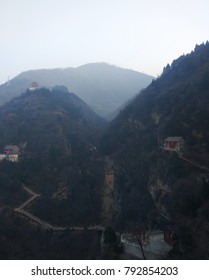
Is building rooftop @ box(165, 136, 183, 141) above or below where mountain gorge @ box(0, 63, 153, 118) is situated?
below

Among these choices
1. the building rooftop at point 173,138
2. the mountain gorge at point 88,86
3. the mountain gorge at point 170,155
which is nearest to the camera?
the mountain gorge at point 170,155

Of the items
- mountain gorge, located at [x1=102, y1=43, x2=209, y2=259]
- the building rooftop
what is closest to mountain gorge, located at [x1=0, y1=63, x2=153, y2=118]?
mountain gorge, located at [x1=102, y1=43, x2=209, y2=259]

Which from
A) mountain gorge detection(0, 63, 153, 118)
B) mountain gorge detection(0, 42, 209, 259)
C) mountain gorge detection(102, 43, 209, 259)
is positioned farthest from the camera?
mountain gorge detection(0, 63, 153, 118)

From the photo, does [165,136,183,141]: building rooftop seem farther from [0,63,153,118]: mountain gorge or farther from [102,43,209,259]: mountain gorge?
[0,63,153,118]: mountain gorge

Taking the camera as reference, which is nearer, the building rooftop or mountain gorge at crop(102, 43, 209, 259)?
mountain gorge at crop(102, 43, 209, 259)

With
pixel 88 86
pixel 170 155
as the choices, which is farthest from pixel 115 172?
pixel 88 86

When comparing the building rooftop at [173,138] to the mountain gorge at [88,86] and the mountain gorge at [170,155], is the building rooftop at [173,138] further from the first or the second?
the mountain gorge at [88,86]

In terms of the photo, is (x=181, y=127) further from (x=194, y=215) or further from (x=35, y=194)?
(x=35, y=194)

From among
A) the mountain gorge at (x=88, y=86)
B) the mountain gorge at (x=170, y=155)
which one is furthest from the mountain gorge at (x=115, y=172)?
the mountain gorge at (x=88, y=86)

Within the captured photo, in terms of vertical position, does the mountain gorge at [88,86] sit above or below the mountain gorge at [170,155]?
above

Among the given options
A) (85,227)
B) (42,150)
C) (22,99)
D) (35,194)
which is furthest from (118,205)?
(22,99)

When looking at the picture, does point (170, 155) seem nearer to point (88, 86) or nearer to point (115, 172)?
point (115, 172)
